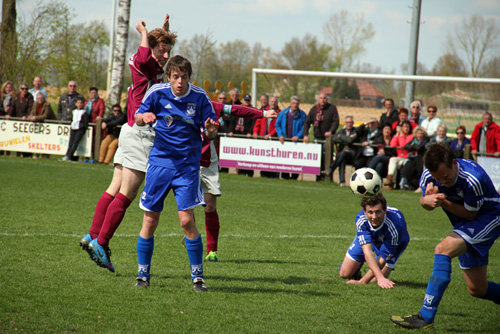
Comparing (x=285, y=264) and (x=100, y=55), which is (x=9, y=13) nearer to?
(x=100, y=55)

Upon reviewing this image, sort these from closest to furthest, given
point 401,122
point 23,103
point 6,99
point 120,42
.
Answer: point 401,122
point 23,103
point 6,99
point 120,42

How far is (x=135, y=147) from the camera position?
5.69 meters

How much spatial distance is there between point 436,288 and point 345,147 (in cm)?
1163

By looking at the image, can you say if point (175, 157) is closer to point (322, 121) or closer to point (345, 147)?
point (345, 147)

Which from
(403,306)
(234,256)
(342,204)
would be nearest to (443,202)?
(403,306)

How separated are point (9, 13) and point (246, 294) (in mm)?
26178

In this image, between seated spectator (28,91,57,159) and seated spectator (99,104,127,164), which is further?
seated spectator (28,91,57,159)

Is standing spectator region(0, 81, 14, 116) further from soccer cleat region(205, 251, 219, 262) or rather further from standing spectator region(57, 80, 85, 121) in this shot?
soccer cleat region(205, 251, 219, 262)

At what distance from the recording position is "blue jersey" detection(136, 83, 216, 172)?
5.12 metres

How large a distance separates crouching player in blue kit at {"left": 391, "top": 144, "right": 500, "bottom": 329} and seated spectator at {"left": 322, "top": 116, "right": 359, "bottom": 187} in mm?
11194

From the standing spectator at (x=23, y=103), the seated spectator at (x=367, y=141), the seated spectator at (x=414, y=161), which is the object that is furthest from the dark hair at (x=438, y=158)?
the standing spectator at (x=23, y=103)

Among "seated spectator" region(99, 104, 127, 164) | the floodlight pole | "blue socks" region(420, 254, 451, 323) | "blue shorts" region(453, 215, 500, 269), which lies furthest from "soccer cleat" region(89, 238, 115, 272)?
the floodlight pole

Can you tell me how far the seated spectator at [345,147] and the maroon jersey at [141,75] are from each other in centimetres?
1056

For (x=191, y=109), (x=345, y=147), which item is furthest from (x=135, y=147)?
(x=345, y=147)
